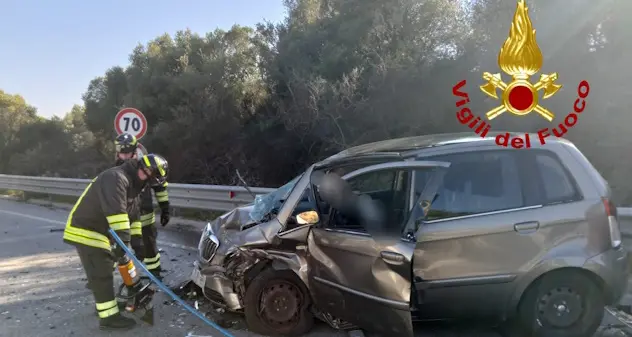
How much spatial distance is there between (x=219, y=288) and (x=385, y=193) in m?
1.72

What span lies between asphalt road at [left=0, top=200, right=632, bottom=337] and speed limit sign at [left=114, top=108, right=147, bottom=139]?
1.86m

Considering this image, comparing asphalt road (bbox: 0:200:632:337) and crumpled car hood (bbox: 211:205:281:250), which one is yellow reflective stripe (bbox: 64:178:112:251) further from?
crumpled car hood (bbox: 211:205:281:250)

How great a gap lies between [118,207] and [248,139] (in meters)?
12.3

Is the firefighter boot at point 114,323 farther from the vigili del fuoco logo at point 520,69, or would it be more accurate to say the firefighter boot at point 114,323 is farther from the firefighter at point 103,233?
the vigili del fuoco logo at point 520,69

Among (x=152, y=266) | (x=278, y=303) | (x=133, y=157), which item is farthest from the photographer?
(x=152, y=266)

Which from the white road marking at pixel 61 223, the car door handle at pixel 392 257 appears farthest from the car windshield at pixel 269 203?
the white road marking at pixel 61 223

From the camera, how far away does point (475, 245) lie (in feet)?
12.1

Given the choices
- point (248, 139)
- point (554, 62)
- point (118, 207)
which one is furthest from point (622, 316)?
point (248, 139)

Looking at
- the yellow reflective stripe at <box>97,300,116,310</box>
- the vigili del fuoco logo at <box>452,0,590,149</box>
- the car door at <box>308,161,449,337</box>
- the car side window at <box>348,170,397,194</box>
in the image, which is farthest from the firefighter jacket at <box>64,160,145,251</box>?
the vigili del fuoco logo at <box>452,0,590,149</box>

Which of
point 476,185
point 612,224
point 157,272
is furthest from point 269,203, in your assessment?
point 612,224

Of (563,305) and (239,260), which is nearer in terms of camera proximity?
(563,305)

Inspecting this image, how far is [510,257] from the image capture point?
3.66 metres

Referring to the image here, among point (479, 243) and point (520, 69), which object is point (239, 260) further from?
point (520, 69)

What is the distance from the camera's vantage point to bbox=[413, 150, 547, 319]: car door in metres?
3.66
